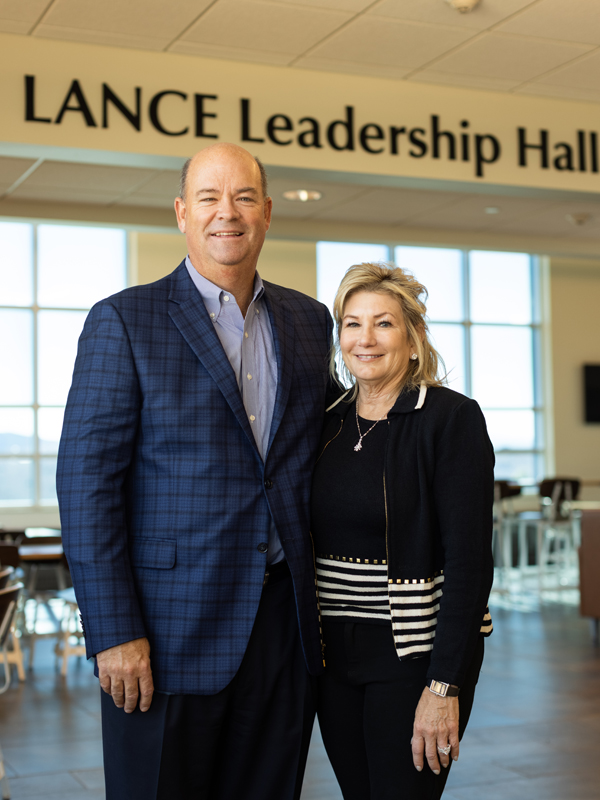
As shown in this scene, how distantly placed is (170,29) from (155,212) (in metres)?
3.79

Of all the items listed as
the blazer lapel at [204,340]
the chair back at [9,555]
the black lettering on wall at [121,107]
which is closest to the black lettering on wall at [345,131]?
the black lettering on wall at [121,107]

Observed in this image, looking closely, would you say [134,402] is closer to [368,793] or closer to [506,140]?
[368,793]

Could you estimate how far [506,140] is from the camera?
582 centimetres

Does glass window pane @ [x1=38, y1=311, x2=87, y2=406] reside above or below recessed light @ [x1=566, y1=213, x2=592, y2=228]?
below

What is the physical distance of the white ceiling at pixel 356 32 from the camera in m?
4.55

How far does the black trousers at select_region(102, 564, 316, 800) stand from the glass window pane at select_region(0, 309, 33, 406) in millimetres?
9032

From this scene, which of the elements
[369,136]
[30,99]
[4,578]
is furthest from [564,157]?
[4,578]

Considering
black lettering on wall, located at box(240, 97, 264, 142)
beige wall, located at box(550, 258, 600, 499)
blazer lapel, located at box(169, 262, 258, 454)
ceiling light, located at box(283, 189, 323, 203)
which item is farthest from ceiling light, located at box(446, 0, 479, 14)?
beige wall, located at box(550, 258, 600, 499)

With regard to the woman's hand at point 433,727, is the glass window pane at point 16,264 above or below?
above

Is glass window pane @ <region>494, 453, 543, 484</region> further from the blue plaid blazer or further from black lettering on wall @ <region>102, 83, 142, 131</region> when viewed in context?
the blue plaid blazer

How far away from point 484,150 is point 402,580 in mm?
4416

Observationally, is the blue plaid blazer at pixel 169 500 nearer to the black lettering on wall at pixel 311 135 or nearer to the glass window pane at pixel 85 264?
the black lettering on wall at pixel 311 135

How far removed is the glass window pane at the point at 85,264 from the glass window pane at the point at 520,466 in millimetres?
5550

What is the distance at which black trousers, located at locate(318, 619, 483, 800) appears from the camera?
1.89 meters
